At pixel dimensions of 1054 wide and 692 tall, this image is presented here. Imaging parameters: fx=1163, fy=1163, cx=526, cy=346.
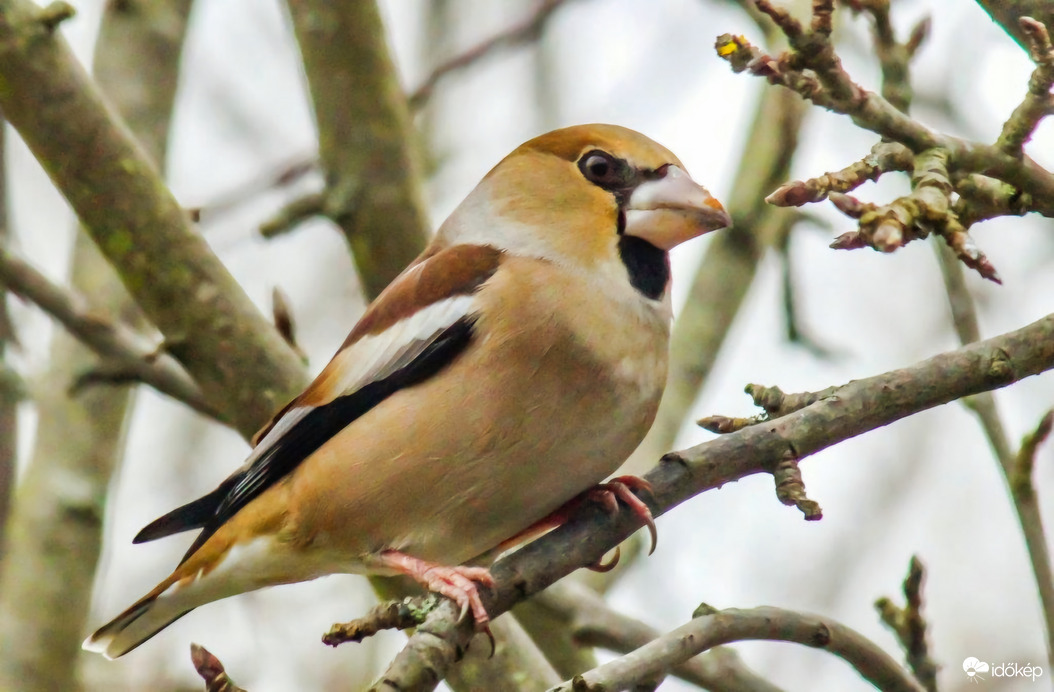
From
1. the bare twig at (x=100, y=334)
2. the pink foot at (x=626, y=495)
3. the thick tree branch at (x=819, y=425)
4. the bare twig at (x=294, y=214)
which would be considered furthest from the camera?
the bare twig at (x=294, y=214)

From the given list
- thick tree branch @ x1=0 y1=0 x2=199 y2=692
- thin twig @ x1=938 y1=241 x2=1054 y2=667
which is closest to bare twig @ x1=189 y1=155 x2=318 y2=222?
thick tree branch @ x1=0 y1=0 x2=199 y2=692

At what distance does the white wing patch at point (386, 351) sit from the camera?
3.20 metres

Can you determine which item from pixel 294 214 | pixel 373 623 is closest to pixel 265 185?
pixel 294 214

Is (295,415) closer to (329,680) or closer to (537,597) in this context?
(537,597)

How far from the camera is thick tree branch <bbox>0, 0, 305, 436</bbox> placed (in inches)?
125

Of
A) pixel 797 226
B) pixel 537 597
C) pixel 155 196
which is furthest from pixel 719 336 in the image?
pixel 155 196

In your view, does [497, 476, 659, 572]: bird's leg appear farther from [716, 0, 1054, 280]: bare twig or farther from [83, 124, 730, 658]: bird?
[716, 0, 1054, 280]: bare twig

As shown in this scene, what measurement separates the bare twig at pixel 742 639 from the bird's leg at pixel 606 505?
34 centimetres

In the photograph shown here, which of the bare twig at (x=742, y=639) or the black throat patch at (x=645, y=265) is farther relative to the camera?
the black throat patch at (x=645, y=265)

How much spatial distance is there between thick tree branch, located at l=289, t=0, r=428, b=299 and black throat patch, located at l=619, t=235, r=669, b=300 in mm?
941

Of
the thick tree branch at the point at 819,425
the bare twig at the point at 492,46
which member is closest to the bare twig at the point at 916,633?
the thick tree branch at the point at 819,425

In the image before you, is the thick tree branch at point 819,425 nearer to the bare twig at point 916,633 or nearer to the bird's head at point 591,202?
the bare twig at point 916,633

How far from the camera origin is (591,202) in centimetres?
344

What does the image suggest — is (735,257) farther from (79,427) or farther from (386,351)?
(79,427)
